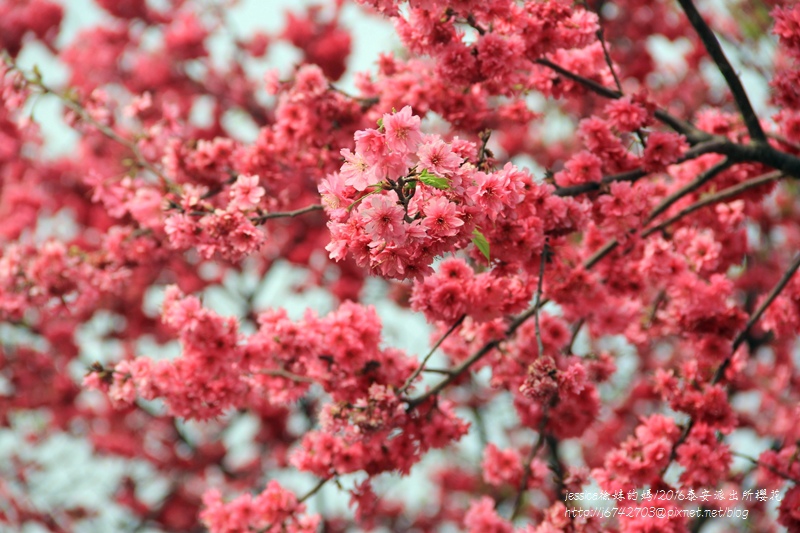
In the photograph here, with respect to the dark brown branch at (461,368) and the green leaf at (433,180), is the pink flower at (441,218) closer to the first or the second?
the green leaf at (433,180)

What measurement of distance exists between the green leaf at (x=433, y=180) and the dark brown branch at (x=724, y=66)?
1.82 meters

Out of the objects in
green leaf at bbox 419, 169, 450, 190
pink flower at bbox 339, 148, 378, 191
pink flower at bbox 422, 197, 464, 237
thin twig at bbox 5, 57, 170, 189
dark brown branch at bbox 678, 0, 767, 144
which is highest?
thin twig at bbox 5, 57, 170, 189

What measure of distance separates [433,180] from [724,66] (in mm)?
2037

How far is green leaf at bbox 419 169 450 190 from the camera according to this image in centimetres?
237

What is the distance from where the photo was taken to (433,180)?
2367 mm

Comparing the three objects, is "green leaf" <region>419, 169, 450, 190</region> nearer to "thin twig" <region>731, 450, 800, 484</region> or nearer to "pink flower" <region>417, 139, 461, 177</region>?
"pink flower" <region>417, 139, 461, 177</region>

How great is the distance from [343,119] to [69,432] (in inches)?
267

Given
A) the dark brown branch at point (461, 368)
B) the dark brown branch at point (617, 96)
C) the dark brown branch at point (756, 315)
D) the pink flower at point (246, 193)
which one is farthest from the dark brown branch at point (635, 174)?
the pink flower at point (246, 193)

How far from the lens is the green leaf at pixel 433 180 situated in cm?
237

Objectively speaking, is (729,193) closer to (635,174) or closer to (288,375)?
(635,174)

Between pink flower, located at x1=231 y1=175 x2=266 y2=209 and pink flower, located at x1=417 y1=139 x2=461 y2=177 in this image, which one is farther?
pink flower, located at x1=231 y1=175 x2=266 y2=209

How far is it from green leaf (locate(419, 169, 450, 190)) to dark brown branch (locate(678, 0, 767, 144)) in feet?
5.96

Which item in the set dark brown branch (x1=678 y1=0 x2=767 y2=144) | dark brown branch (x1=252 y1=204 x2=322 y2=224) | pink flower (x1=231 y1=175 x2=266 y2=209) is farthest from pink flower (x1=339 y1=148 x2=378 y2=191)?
dark brown branch (x1=678 y1=0 x2=767 y2=144)

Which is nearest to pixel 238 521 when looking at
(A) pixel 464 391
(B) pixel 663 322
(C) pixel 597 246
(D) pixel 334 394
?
(D) pixel 334 394
